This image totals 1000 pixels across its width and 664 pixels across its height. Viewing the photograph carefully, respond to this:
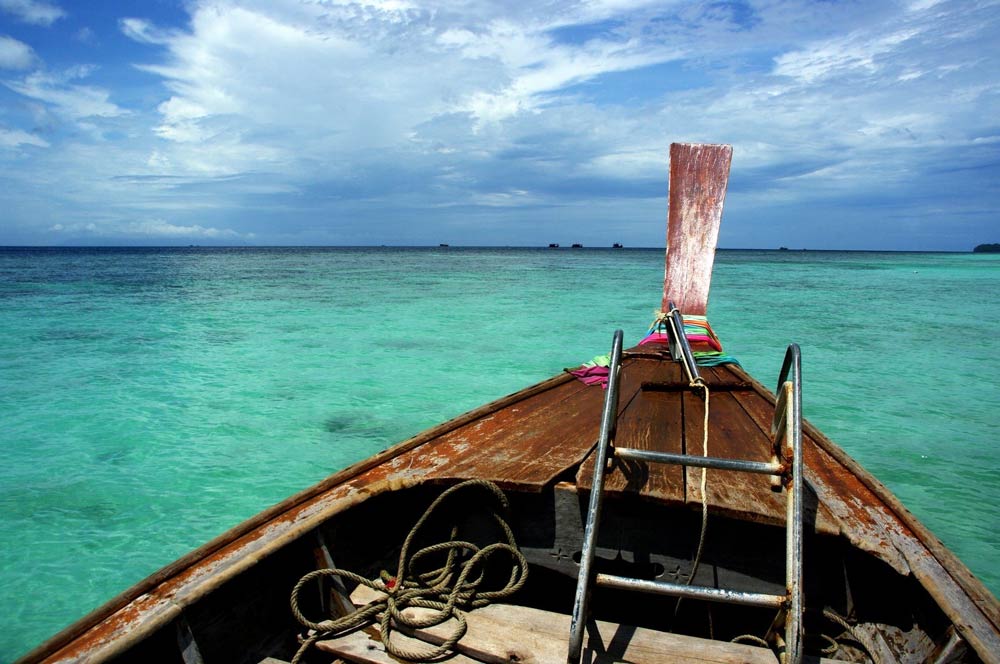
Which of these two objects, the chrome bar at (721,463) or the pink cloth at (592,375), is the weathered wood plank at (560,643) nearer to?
the chrome bar at (721,463)

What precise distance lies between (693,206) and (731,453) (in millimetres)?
4729

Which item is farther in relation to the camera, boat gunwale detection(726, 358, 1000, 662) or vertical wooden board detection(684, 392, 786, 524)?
vertical wooden board detection(684, 392, 786, 524)

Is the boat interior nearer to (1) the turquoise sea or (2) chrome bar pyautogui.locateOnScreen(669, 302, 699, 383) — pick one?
(2) chrome bar pyautogui.locateOnScreen(669, 302, 699, 383)

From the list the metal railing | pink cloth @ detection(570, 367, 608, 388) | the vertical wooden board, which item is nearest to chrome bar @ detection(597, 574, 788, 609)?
the metal railing

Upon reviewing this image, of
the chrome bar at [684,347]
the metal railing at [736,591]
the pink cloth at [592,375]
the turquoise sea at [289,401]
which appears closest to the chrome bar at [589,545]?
the metal railing at [736,591]

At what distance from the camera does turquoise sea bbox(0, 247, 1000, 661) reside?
4406mm

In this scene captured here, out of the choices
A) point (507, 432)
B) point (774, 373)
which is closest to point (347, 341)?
point (774, 373)

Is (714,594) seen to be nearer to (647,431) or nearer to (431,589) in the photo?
(431,589)

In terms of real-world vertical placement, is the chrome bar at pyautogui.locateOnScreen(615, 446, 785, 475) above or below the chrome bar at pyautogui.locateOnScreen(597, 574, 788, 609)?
above

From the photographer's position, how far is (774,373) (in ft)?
31.8

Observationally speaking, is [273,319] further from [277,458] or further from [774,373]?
[774,373]

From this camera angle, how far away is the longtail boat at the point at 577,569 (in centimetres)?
165

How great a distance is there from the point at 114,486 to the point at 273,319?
33.2 feet

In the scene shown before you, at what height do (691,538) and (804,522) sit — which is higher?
(804,522)
